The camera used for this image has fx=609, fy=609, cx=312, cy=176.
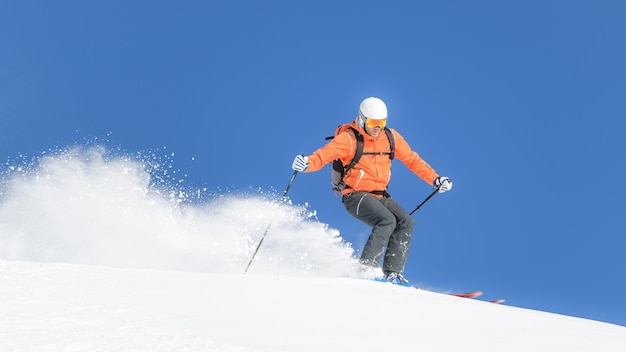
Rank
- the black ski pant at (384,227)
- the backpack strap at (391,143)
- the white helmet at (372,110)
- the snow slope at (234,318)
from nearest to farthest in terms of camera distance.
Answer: the snow slope at (234,318), the black ski pant at (384,227), the white helmet at (372,110), the backpack strap at (391,143)

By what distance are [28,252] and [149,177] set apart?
2371mm

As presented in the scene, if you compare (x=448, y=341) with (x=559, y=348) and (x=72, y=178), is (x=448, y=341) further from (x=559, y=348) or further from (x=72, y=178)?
(x=72, y=178)

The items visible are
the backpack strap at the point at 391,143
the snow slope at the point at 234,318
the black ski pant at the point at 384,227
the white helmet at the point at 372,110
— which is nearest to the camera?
the snow slope at the point at 234,318

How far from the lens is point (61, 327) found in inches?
101

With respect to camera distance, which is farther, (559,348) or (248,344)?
(559,348)

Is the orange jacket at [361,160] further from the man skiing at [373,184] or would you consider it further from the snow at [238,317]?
the snow at [238,317]

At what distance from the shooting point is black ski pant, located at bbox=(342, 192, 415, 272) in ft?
22.1

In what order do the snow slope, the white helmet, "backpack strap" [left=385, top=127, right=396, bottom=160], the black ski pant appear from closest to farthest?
1. the snow slope
2. the black ski pant
3. the white helmet
4. "backpack strap" [left=385, top=127, right=396, bottom=160]

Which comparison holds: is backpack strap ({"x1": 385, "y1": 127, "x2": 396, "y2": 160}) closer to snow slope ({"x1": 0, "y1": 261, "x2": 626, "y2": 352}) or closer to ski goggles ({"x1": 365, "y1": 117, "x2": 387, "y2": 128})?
ski goggles ({"x1": 365, "y1": 117, "x2": 387, "y2": 128})

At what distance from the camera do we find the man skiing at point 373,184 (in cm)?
678

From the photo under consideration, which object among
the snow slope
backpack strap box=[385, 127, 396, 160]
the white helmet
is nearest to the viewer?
the snow slope

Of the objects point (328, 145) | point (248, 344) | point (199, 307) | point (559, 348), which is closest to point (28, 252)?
point (328, 145)

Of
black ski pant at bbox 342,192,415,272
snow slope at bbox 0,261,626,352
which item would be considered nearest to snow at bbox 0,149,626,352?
snow slope at bbox 0,261,626,352

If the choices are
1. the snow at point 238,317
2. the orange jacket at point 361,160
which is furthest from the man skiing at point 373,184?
the snow at point 238,317
